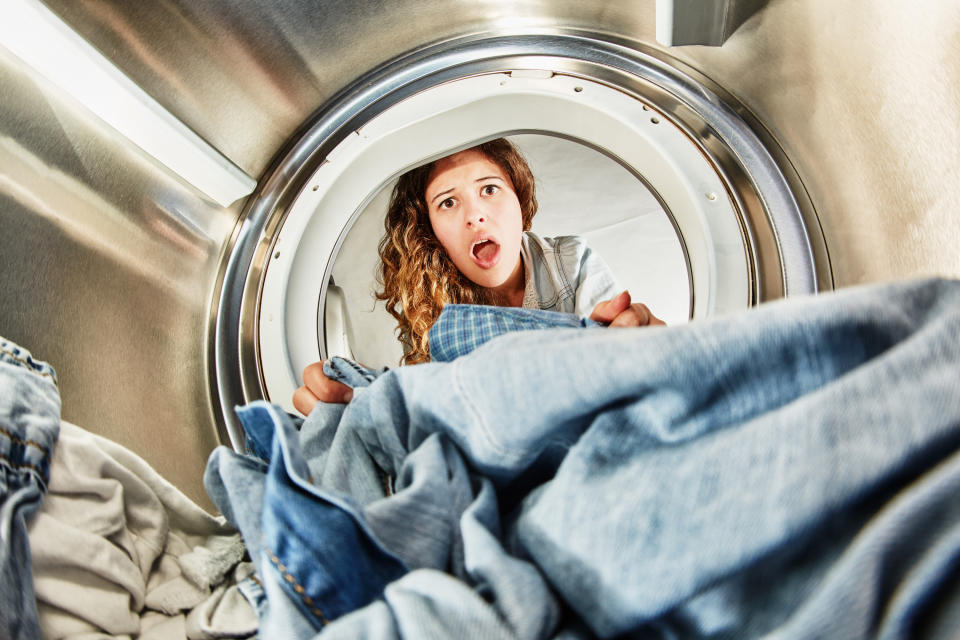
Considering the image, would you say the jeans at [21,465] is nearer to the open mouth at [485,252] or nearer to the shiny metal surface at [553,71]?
the shiny metal surface at [553,71]

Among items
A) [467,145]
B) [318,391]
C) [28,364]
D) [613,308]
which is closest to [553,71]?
[467,145]

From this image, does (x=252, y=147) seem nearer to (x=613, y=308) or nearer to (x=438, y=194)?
(x=438, y=194)

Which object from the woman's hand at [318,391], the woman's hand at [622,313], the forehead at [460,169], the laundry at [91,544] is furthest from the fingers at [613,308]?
the forehead at [460,169]

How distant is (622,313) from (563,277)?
618 mm

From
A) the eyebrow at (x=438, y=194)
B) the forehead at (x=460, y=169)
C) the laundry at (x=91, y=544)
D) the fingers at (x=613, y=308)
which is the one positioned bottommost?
the laundry at (x=91, y=544)

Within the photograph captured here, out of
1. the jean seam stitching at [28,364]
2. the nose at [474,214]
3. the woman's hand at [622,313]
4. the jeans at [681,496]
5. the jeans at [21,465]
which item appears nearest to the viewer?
the jeans at [681,496]

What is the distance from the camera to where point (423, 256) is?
1404 millimetres

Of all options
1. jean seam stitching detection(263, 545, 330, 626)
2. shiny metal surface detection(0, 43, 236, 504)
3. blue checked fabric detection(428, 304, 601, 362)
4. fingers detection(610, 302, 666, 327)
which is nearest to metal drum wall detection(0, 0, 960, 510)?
shiny metal surface detection(0, 43, 236, 504)

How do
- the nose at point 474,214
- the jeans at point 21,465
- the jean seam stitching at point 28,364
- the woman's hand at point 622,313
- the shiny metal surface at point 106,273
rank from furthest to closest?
the nose at point 474,214, the woman's hand at point 622,313, the shiny metal surface at point 106,273, the jean seam stitching at point 28,364, the jeans at point 21,465

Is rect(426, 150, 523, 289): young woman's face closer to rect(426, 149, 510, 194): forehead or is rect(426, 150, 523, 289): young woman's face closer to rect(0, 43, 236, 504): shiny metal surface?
rect(426, 149, 510, 194): forehead

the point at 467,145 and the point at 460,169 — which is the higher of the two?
the point at 460,169

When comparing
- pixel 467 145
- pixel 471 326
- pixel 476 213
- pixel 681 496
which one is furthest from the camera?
pixel 476 213

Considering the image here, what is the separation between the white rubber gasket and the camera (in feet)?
2.95

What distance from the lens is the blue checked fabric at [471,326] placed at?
73cm
